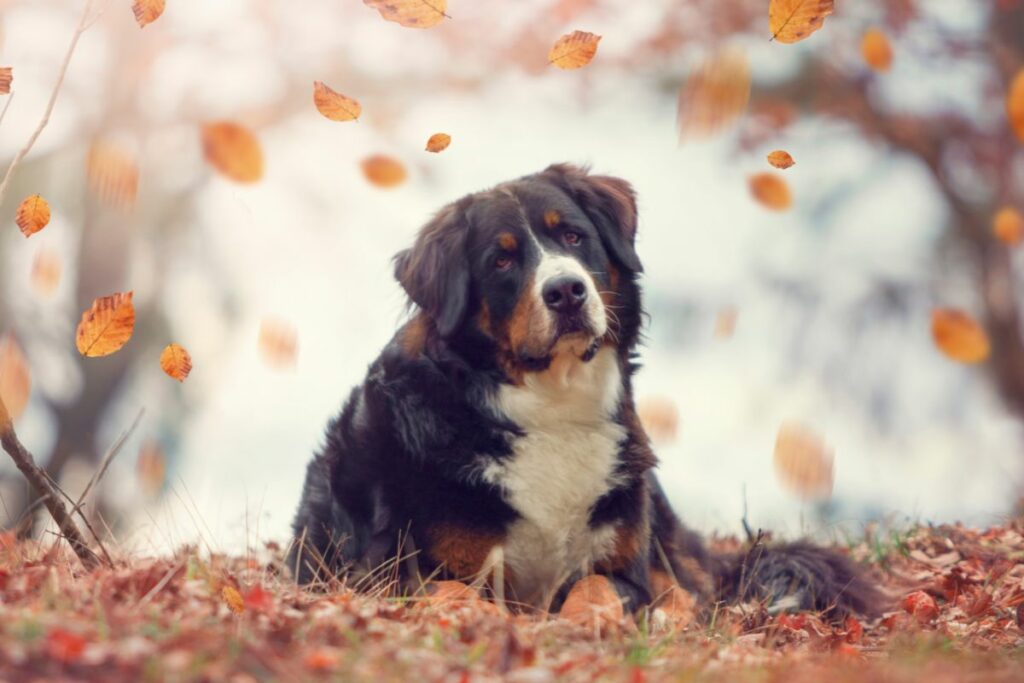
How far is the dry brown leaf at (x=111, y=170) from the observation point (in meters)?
9.77

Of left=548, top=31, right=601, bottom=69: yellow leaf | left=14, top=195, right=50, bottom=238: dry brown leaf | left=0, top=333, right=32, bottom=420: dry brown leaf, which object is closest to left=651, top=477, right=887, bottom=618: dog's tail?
left=548, top=31, right=601, bottom=69: yellow leaf

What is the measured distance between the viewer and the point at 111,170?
978 centimetres

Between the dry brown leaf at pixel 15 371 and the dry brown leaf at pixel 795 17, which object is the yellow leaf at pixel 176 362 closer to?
the dry brown leaf at pixel 795 17

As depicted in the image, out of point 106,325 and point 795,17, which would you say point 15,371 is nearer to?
point 106,325

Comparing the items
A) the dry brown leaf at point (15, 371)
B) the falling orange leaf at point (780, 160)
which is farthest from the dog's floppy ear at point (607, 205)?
the dry brown leaf at point (15, 371)

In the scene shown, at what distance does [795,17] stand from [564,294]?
6.60ft

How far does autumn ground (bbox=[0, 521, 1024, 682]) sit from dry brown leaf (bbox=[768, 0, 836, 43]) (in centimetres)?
267

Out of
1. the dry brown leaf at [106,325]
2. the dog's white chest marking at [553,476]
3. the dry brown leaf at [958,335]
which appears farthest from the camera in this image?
the dry brown leaf at [958,335]

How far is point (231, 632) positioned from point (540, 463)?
1866mm

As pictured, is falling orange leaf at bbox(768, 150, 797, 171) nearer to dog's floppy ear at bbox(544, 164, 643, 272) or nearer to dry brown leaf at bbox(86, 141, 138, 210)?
dog's floppy ear at bbox(544, 164, 643, 272)

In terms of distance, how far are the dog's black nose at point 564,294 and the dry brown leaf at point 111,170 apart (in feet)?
21.4

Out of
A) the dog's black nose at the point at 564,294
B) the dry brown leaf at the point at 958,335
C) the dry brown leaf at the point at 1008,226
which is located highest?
the dry brown leaf at the point at 1008,226

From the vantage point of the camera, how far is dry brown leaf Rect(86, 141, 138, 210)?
9773mm

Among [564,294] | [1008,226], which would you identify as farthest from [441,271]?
[1008,226]
